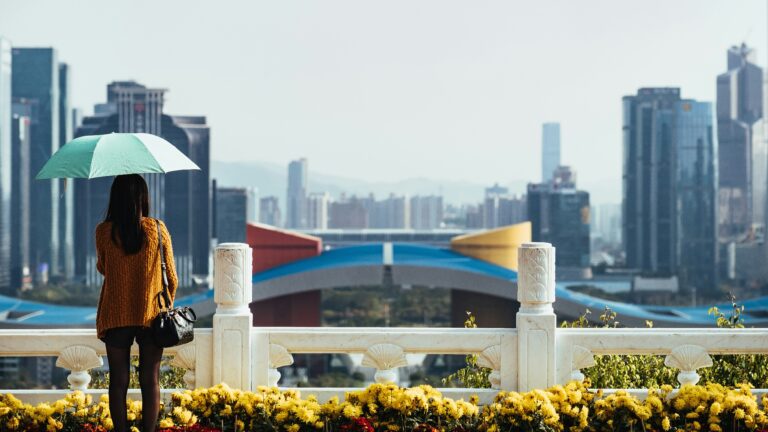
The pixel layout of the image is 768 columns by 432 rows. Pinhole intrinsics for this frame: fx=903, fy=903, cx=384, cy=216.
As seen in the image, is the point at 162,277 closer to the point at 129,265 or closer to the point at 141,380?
the point at 129,265

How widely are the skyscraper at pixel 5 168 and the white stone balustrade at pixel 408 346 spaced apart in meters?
108

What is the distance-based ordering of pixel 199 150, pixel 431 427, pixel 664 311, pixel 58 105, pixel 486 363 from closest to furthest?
1. pixel 431 427
2. pixel 486 363
3. pixel 664 311
4. pixel 199 150
5. pixel 58 105

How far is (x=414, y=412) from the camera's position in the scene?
19.3 ft

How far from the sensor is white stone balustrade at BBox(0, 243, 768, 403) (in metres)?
6.20

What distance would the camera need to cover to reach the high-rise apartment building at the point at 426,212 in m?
167

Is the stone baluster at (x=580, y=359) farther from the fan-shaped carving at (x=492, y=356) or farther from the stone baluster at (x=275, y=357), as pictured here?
the stone baluster at (x=275, y=357)

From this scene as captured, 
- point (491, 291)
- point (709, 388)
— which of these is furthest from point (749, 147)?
point (709, 388)

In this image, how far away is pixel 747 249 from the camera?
116188mm

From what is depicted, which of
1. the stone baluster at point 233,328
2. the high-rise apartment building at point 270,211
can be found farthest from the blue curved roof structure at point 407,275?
the high-rise apartment building at point 270,211

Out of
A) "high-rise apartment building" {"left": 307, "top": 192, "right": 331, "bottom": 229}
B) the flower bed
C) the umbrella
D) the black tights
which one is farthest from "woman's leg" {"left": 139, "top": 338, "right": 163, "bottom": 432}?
"high-rise apartment building" {"left": 307, "top": 192, "right": 331, "bottom": 229}

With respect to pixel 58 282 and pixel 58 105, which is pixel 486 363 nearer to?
pixel 58 282

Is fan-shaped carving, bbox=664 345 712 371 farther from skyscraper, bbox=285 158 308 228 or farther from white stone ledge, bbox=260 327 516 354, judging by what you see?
skyscraper, bbox=285 158 308 228

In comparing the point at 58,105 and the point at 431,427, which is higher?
the point at 58,105

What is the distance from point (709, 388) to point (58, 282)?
114m
